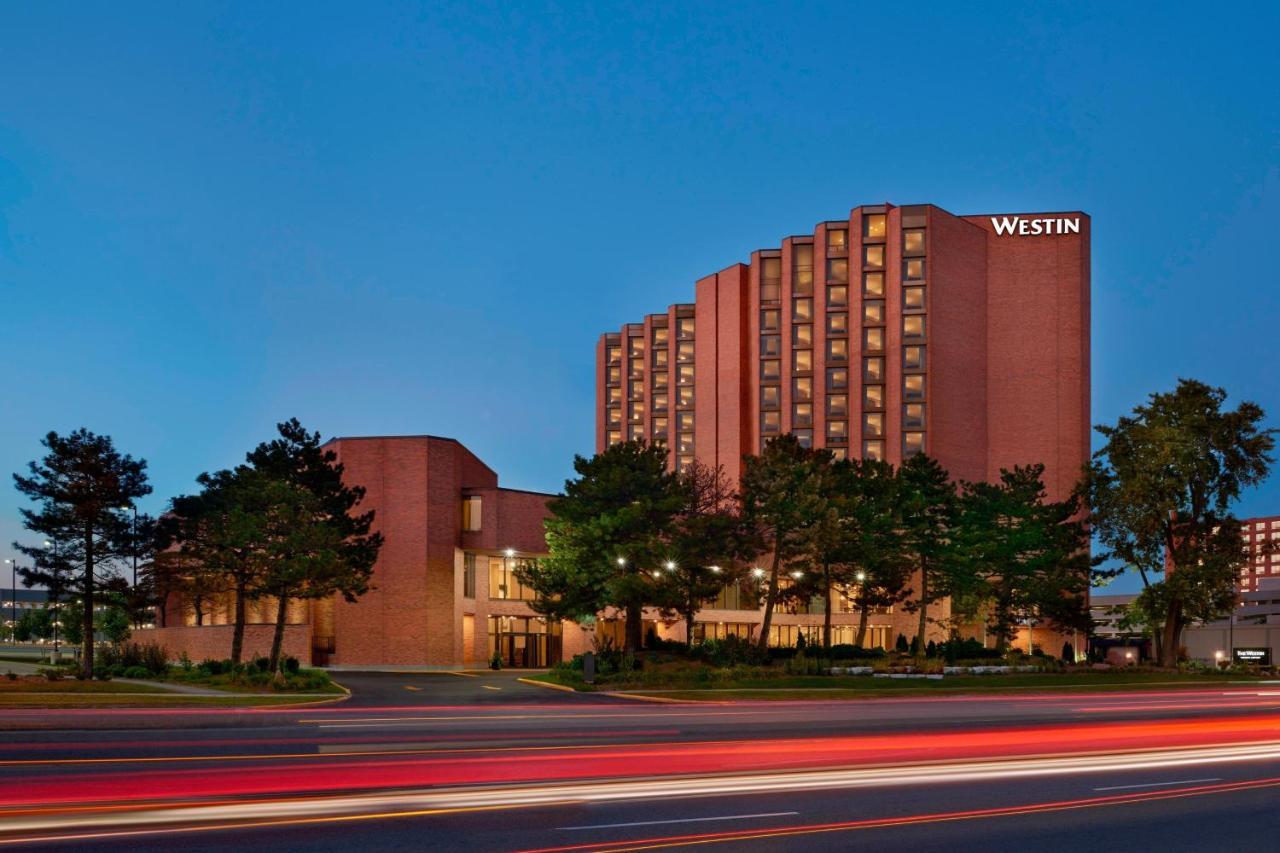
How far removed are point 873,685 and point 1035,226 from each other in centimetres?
7412

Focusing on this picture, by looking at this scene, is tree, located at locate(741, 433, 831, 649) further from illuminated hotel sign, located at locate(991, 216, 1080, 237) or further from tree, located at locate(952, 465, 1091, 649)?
illuminated hotel sign, located at locate(991, 216, 1080, 237)

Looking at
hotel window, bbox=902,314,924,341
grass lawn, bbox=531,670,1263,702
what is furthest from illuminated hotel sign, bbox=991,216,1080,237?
grass lawn, bbox=531,670,1263,702

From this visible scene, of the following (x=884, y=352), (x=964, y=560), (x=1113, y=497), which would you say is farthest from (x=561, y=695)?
(x=884, y=352)

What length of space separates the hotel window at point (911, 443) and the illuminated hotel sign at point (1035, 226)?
2270cm

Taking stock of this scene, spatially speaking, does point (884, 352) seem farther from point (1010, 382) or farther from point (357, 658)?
point (357, 658)

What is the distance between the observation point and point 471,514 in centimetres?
7225

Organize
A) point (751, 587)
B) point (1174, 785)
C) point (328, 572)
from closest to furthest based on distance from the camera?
point (1174, 785), point (328, 572), point (751, 587)

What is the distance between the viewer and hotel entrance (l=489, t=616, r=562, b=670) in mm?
72938

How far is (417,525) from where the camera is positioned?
6881cm

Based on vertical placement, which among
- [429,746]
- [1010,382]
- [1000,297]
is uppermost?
[1000,297]

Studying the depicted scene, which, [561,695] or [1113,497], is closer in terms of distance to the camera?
Answer: [561,695]

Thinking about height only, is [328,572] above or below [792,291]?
below

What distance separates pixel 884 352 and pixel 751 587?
55127mm

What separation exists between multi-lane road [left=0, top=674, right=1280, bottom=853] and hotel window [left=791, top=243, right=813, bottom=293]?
8378 cm
